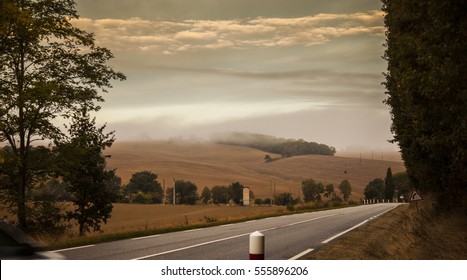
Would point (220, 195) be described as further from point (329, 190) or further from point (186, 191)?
point (329, 190)

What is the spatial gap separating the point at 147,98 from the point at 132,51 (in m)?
1.66

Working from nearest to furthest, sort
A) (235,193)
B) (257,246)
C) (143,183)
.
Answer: (257,246), (143,183), (235,193)

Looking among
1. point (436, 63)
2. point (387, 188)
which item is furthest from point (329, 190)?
point (436, 63)

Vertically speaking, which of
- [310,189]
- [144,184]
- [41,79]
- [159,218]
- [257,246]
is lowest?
[159,218]

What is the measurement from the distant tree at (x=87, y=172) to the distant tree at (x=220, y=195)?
76.3 meters

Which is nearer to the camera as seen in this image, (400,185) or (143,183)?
(143,183)

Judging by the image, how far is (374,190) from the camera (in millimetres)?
111188

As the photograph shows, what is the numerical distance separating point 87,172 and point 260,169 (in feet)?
314

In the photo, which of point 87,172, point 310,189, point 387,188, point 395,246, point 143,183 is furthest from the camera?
point 310,189

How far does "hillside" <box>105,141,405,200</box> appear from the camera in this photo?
9406 centimetres

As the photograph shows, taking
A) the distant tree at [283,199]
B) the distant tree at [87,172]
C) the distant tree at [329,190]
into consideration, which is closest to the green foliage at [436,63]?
the distant tree at [87,172]

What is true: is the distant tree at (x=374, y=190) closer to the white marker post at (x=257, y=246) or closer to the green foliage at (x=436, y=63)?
the green foliage at (x=436, y=63)

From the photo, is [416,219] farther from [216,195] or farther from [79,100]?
[216,195]
